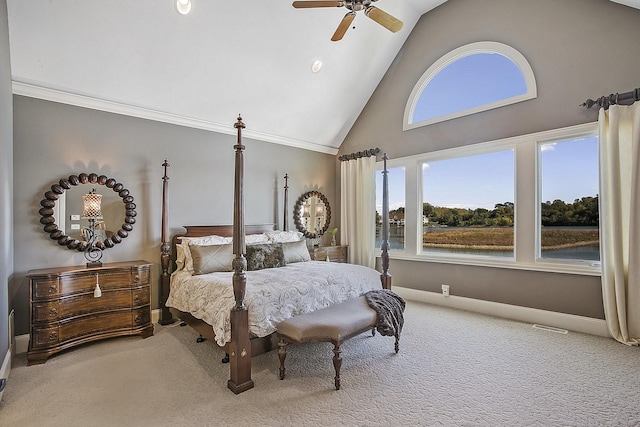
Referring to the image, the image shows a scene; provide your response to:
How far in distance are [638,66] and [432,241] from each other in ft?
10.3

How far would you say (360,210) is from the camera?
5.68 m

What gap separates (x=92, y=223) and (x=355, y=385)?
3317 millimetres

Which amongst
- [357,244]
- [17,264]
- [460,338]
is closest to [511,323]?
[460,338]

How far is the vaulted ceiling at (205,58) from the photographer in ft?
9.94

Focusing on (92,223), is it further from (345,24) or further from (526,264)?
(526,264)

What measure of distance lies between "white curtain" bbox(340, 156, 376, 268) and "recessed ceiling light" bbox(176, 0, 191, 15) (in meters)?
3.55

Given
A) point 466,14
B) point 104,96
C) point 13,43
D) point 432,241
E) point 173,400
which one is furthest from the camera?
point 432,241

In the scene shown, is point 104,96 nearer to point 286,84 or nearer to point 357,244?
point 286,84

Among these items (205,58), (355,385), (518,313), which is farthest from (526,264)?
(205,58)

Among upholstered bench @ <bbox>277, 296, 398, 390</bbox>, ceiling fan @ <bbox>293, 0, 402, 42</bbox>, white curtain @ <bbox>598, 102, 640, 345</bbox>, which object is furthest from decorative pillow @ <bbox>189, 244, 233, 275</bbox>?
white curtain @ <bbox>598, 102, 640, 345</bbox>

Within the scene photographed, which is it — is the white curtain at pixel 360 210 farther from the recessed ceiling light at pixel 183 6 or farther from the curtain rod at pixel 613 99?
the recessed ceiling light at pixel 183 6

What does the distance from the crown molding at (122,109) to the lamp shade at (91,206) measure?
1.14m

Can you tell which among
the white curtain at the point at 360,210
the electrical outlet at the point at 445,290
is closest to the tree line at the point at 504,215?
the white curtain at the point at 360,210

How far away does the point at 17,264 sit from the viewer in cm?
312
